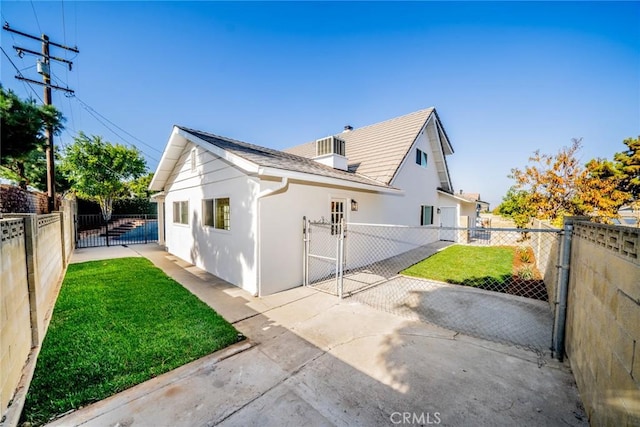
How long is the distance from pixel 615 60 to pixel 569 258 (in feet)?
25.3

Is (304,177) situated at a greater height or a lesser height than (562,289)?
greater

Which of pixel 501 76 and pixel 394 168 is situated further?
pixel 394 168

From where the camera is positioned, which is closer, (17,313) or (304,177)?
(17,313)

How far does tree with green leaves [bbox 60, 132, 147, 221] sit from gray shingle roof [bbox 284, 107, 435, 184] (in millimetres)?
17826

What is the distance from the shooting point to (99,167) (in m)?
17.6

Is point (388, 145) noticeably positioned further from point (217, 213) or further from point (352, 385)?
point (352, 385)

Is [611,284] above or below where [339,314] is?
above

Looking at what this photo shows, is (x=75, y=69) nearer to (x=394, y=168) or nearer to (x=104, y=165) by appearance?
(x=104, y=165)

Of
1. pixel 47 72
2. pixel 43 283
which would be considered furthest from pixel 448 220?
pixel 47 72

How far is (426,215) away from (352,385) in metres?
12.1

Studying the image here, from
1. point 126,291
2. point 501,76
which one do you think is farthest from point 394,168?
point 126,291

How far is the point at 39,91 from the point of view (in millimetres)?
10164

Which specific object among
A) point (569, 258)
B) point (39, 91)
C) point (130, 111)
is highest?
point (130, 111)

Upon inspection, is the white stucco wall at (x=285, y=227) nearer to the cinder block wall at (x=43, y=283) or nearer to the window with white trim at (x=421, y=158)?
the cinder block wall at (x=43, y=283)
